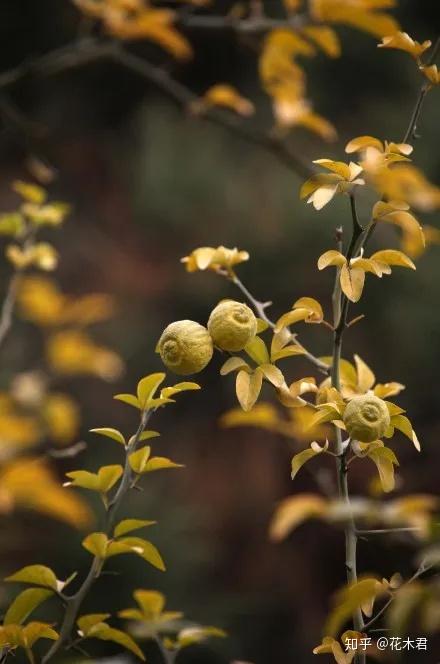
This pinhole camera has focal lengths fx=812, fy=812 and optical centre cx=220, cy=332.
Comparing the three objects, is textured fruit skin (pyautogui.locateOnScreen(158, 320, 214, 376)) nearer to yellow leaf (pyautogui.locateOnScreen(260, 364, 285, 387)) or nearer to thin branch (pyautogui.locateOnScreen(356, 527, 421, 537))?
yellow leaf (pyautogui.locateOnScreen(260, 364, 285, 387))

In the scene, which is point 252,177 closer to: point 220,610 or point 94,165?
point 94,165

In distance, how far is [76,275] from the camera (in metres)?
2.82

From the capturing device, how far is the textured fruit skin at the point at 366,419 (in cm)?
50

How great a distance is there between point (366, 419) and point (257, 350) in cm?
10

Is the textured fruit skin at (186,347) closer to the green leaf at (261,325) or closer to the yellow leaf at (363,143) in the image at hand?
the green leaf at (261,325)

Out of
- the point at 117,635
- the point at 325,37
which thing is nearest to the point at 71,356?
the point at 325,37

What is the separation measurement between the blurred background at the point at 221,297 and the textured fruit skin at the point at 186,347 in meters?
1.46

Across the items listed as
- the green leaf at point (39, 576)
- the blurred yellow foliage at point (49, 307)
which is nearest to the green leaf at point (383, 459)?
the green leaf at point (39, 576)

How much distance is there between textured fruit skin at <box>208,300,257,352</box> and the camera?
0.55m

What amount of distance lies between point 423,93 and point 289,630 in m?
2.14

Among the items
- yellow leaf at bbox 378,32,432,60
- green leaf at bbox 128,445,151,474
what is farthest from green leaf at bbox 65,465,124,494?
yellow leaf at bbox 378,32,432,60

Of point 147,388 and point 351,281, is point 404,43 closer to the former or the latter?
point 351,281

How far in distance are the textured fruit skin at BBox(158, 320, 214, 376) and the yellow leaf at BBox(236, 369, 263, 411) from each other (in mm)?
27

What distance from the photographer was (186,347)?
555mm
